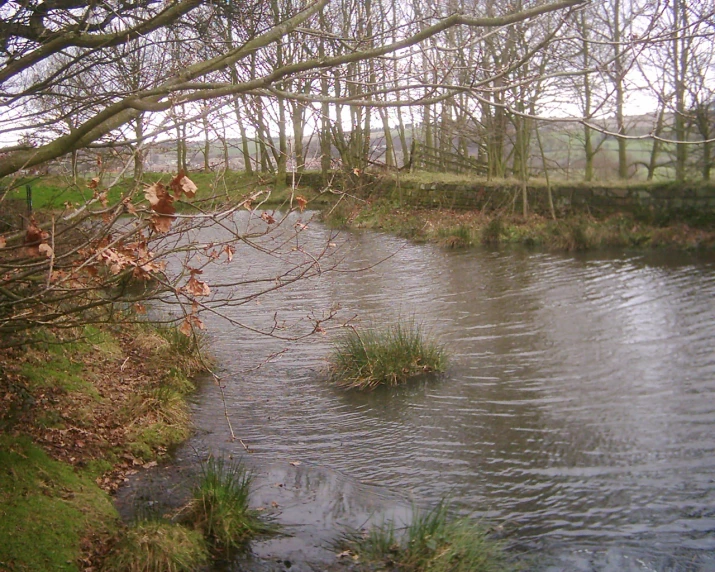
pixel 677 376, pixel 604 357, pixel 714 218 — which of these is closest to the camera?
pixel 677 376

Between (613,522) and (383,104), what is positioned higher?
(383,104)

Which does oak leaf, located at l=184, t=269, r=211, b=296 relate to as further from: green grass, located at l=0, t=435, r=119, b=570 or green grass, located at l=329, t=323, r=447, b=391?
green grass, located at l=329, t=323, r=447, b=391

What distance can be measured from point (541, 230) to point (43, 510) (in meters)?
15.3

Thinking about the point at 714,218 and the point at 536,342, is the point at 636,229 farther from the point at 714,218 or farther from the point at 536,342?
the point at 536,342

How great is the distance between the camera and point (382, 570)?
177 inches

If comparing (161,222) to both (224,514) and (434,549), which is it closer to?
(224,514)

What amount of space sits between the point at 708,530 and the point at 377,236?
48.4 ft

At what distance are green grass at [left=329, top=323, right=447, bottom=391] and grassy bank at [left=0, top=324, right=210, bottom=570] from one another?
1647 millimetres

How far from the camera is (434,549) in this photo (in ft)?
14.6

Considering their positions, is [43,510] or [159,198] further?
[43,510]

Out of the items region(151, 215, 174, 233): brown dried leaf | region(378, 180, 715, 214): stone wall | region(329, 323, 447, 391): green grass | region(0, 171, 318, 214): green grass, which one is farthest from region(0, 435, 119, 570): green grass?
region(378, 180, 715, 214): stone wall

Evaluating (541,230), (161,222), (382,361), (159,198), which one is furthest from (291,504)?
(541,230)

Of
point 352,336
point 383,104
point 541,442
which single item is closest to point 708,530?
point 541,442

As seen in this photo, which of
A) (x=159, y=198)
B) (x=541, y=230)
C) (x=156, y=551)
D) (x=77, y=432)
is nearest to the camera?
(x=159, y=198)
